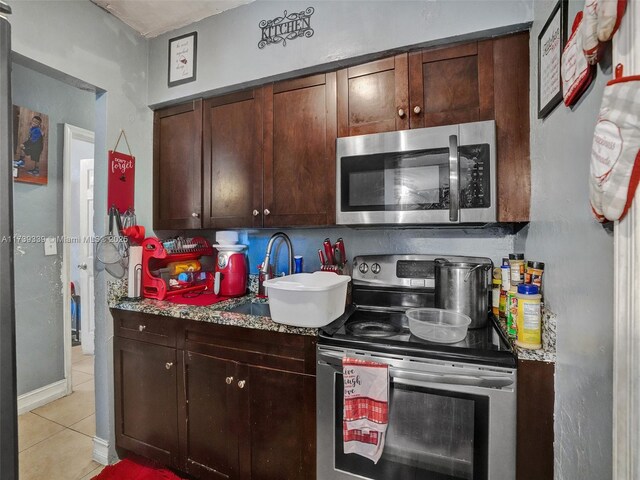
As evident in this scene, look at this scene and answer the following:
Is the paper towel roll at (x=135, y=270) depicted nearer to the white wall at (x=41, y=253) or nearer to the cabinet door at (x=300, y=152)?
the cabinet door at (x=300, y=152)

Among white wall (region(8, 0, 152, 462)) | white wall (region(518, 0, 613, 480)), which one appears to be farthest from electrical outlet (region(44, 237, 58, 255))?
white wall (region(518, 0, 613, 480))

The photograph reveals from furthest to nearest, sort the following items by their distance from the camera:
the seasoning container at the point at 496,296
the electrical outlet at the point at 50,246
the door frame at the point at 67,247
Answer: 1. the door frame at the point at 67,247
2. the electrical outlet at the point at 50,246
3. the seasoning container at the point at 496,296

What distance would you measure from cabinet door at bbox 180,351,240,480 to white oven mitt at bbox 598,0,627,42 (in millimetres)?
1654

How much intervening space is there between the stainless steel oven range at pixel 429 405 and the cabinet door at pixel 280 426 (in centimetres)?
Answer: 6

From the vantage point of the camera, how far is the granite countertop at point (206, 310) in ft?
4.50

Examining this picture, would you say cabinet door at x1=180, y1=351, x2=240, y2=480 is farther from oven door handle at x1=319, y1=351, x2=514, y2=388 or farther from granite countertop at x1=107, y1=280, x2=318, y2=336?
oven door handle at x1=319, y1=351, x2=514, y2=388

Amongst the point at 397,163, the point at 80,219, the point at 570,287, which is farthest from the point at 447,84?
the point at 80,219

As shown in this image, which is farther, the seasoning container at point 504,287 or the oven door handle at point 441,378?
the seasoning container at point 504,287

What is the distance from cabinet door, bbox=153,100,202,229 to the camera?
6.40ft

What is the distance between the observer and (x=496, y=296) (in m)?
1.48

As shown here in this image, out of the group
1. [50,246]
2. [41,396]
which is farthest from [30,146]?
[41,396]

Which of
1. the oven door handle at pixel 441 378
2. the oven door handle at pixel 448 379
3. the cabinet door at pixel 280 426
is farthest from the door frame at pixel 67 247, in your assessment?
the oven door handle at pixel 448 379

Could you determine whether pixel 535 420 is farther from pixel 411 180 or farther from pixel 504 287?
pixel 411 180

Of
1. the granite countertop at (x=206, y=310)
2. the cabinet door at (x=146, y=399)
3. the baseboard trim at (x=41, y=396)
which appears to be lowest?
the baseboard trim at (x=41, y=396)
